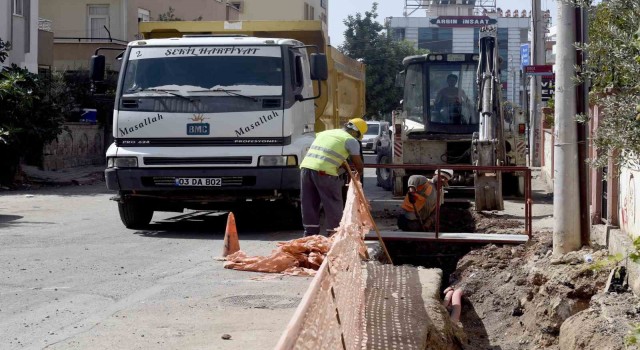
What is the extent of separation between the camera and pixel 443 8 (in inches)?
3784

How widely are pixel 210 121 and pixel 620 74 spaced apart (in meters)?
7.28

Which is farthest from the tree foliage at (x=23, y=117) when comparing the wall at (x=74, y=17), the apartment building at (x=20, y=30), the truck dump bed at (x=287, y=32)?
the wall at (x=74, y=17)

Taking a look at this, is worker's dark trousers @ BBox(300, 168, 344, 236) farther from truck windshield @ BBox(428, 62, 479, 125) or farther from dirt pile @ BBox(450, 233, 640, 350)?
truck windshield @ BBox(428, 62, 479, 125)

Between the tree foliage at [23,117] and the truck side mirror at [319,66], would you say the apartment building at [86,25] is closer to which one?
the tree foliage at [23,117]

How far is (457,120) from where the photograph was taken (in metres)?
21.4

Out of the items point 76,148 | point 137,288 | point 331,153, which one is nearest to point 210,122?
point 331,153

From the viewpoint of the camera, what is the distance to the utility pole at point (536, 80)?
99.2ft

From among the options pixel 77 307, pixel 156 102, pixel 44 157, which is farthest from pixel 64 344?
pixel 44 157

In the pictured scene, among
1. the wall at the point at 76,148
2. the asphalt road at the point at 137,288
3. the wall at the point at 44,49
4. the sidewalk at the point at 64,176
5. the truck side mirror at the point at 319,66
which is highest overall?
the wall at the point at 44,49

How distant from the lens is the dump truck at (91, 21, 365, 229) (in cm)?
1327

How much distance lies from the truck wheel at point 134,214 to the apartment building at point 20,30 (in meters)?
15.9

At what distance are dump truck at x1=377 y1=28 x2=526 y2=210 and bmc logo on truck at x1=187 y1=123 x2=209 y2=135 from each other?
613cm

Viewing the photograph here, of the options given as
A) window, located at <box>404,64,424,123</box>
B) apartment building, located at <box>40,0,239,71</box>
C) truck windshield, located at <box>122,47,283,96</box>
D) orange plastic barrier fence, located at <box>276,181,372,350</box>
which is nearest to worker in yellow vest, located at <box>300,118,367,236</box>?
truck windshield, located at <box>122,47,283,96</box>

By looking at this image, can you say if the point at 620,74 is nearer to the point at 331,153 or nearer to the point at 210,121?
the point at 331,153
